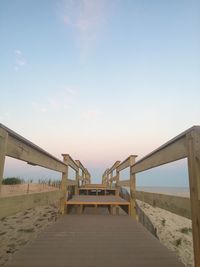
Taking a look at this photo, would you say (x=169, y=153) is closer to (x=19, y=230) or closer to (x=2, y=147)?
(x=2, y=147)

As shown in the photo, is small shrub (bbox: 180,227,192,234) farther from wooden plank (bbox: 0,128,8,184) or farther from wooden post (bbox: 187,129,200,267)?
wooden plank (bbox: 0,128,8,184)

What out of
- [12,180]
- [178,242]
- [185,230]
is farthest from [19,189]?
[178,242]

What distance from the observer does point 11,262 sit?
164cm

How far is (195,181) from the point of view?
1305mm

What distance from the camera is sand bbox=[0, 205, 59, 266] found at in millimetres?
3480

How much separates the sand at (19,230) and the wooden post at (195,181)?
2797mm

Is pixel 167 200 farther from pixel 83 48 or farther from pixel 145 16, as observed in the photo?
pixel 83 48

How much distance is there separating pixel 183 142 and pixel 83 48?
596cm

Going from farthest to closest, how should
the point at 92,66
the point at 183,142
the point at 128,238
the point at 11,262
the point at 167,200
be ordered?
the point at 92,66 → the point at 128,238 → the point at 167,200 → the point at 11,262 → the point at 183,142

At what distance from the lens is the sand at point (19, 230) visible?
348 centimetres

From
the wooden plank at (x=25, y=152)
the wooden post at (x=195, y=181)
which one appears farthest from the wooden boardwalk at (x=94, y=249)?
the wooden plank at (x=25, y=152)

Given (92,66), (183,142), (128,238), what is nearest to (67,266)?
(128,238)

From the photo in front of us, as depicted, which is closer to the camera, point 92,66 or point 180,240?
point 180,240

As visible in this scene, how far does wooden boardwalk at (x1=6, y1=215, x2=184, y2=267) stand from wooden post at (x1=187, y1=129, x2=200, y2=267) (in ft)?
1.86
